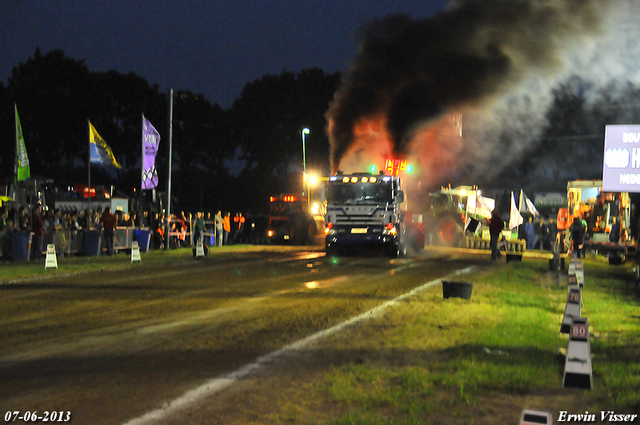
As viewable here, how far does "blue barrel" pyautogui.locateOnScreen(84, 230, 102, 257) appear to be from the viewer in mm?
23828

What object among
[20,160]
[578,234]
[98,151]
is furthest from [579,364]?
[578,234]

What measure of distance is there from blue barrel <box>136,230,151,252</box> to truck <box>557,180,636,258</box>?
16.8 metres

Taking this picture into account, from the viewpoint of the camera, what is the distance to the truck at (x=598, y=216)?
25.6 m

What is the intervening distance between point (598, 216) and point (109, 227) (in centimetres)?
2080

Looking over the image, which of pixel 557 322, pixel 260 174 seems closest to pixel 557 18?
pixel 557 322

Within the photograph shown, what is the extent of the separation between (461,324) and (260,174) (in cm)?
6067

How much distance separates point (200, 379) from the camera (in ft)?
23.2

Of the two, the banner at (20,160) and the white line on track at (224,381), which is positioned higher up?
the banner at (20,160)

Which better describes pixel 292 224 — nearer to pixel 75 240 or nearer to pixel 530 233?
pixel 530 233

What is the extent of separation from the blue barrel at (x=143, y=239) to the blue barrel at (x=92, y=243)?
2754 millimetres

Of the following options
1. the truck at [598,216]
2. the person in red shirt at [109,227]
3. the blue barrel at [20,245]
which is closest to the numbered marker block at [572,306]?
the truck at [598,216]

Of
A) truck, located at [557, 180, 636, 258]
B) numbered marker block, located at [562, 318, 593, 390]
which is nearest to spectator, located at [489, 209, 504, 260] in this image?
truck, located at [557, 180, 636, 258]

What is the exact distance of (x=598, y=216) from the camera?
30.9 metres

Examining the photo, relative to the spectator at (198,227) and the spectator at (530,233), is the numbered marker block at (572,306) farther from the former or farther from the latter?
the spectator at (530,233)
